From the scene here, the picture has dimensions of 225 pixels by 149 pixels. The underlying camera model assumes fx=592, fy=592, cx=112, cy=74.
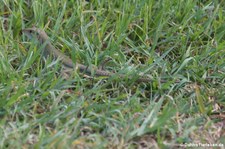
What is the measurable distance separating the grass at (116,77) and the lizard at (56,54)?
7 centimetres

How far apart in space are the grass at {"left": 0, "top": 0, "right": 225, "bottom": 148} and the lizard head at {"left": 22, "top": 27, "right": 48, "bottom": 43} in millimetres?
69

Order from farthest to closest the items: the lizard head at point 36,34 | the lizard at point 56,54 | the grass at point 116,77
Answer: the lizard head at point 36,34, the lizard at point 56,54, the grass at point 116,77

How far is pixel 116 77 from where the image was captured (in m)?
4.84

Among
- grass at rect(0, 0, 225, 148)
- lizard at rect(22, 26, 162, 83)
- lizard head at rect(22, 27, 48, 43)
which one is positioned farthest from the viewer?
lizard head at rect(22, 27, 48, 43)

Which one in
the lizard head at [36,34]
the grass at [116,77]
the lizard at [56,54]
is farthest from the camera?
the lizard head at [36,34]

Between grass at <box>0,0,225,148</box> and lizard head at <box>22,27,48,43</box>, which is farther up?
lizard head at <box>22,27,48,43</box>

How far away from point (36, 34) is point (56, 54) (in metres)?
0.24

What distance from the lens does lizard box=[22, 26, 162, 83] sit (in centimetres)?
491

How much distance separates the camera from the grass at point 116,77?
4172 mm

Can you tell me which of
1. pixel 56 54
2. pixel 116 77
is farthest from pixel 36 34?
pixel 116 77

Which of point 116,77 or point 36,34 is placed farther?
point 36,34

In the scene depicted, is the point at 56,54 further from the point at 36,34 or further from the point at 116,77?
the point at 116,77

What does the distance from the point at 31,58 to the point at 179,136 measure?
1.46 metres

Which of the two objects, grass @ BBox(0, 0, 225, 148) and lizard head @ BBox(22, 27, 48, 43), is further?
lizard head @ BBox(22, 27, 48, 43)
